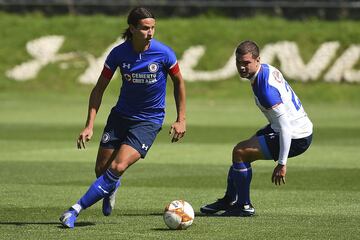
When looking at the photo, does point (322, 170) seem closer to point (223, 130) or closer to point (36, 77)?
point (223, 130)

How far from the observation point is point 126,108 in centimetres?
1183

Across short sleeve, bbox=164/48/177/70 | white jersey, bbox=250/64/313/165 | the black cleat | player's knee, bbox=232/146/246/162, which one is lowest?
the black cleat

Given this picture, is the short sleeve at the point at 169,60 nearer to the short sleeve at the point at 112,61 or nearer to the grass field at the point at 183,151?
the short sleeve at the point at 112,61

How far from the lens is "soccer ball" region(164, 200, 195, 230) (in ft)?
36.1

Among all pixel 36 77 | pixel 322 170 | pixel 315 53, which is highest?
pixel 322 170

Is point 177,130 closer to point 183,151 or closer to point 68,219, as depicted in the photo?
point 68,219

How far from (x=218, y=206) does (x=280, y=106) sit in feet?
5.18

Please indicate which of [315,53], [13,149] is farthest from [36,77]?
[13,149]

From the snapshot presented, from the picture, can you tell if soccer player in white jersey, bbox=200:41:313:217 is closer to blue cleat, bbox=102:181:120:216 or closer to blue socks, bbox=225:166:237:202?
blue socks, bbox=225:166:237:202

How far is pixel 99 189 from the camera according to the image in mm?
11234

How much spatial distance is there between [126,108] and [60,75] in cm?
3437

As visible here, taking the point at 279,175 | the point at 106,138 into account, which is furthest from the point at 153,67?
the point at 279,175

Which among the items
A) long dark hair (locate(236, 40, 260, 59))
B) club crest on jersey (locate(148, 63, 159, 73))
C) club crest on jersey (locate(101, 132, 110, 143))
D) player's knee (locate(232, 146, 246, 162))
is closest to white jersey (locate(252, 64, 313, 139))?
long dark hair (locate(236, 40, 260, 59))

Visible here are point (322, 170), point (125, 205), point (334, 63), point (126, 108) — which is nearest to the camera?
point (126, 108)
